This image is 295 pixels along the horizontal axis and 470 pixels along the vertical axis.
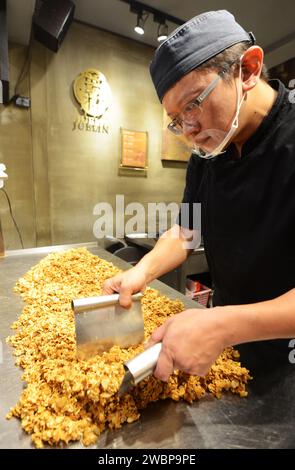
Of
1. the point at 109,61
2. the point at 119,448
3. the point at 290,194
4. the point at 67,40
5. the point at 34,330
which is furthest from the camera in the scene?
the point at 109,61

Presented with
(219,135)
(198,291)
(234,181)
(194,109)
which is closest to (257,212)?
(234,181)

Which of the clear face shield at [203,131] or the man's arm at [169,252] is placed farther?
the man's arm at [169,252]

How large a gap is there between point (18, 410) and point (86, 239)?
276cm

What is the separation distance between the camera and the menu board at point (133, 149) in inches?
133

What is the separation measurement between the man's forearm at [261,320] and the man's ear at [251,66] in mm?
636

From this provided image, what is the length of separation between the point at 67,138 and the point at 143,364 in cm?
296

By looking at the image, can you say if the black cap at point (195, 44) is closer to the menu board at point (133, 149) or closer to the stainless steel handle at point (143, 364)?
the stainless steel handle at point (143, 364)

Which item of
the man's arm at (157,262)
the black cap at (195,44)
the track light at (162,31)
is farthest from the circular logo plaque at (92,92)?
the black cap at (195,44)

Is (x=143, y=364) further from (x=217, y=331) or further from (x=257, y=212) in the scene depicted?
(x=257, y=212)

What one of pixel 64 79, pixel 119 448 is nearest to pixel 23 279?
pixel 119 448

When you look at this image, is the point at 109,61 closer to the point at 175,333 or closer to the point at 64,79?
the point at 64,79

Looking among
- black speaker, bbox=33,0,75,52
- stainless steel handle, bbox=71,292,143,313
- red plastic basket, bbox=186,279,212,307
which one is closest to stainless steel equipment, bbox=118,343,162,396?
stainless steel handle, bbox=71,292,143,313

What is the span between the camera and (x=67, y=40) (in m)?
2.90

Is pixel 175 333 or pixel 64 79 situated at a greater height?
pixel 64 79
